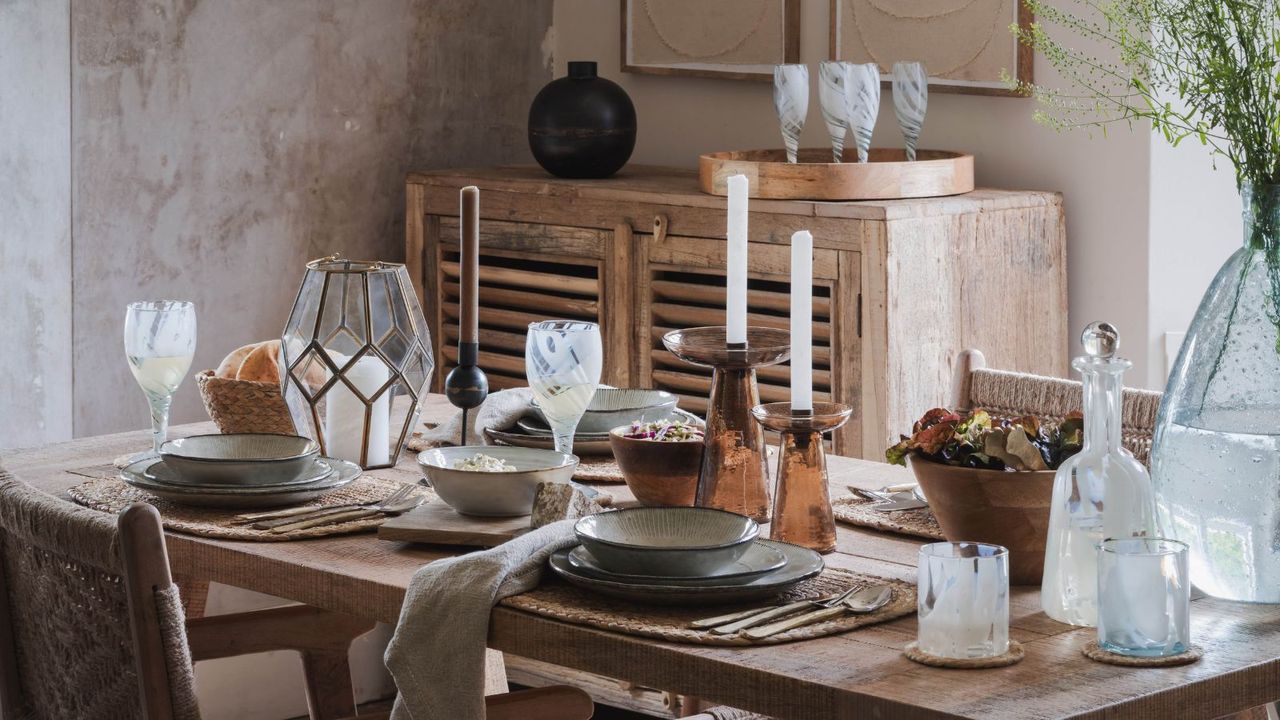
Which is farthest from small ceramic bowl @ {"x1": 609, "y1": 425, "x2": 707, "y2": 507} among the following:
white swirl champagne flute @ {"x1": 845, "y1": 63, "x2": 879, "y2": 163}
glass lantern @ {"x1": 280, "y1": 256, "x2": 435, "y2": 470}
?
white swirl champagne flute @ {"x1": 845, "y1": 63, "x2": 879, "y2": 163}

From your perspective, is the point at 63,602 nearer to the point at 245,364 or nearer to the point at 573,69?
the point at 245,364

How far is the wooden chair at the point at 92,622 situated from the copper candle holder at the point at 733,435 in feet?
0.82

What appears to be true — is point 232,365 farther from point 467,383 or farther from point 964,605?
point 964,605

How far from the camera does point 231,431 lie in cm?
210

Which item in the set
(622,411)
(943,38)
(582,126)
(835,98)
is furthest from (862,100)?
(622,411)

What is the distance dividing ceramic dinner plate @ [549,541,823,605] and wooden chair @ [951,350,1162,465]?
2.32 ft

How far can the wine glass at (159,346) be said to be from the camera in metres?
1.98

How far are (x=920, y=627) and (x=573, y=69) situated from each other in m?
2.34

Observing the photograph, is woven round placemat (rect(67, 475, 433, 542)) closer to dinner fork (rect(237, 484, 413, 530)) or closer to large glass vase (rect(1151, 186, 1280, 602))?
dinner fork (rect(237, 484, 413, 530))

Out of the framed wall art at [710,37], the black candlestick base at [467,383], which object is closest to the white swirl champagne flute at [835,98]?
the framed wall art at [710,37]

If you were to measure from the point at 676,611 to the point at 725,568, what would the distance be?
67mm

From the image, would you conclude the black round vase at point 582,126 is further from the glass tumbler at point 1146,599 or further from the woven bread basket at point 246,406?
the glass tumbler at point 1146,599

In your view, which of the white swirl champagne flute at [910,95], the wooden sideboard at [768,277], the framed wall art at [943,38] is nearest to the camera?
the wooden sideboard at [768,277]

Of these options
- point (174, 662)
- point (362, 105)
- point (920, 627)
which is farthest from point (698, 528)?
point (362, 105)
